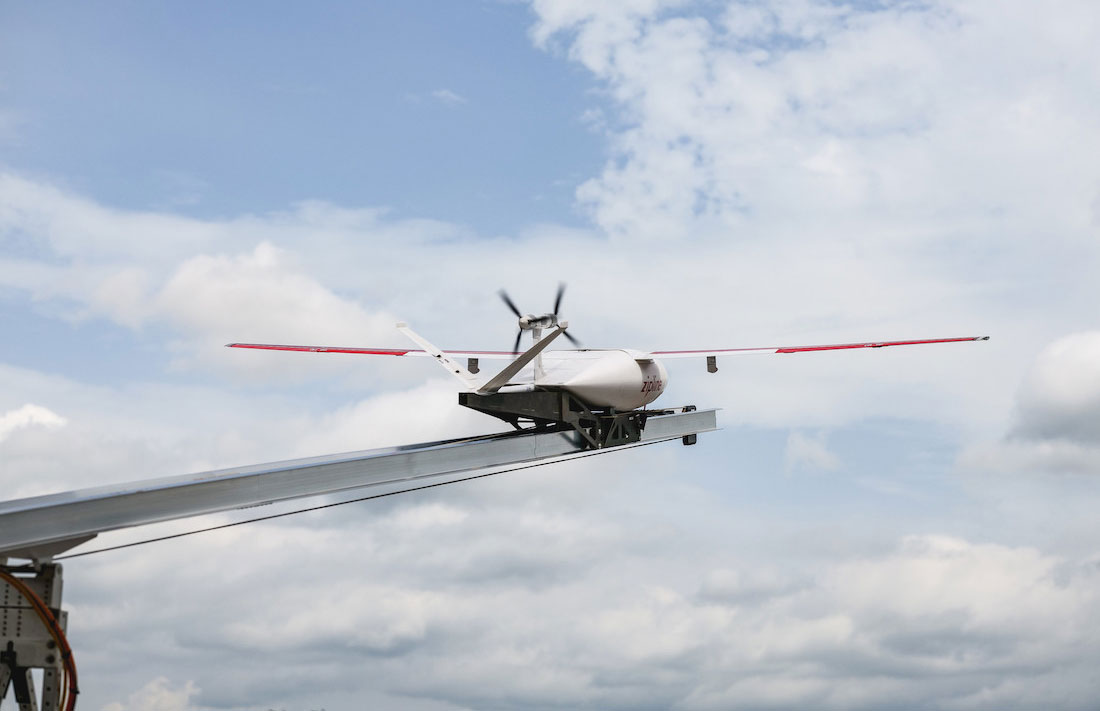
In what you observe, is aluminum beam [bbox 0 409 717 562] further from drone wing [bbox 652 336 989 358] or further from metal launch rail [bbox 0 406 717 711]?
drone wing [bbox 652 336 989 358]

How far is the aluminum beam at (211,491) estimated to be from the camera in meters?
9.45

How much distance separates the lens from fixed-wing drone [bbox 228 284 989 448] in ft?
48.8

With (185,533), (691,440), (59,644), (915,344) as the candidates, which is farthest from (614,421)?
(59,644)

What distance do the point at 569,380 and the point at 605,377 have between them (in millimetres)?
802

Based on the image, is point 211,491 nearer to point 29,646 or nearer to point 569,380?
point 29,646

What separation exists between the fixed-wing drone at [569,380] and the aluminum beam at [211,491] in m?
1.11

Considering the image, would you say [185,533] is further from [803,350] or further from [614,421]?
[803,350]

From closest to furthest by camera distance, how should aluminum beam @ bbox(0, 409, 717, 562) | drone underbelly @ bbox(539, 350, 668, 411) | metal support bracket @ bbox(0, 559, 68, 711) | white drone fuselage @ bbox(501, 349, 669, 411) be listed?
1. aluminum beam @ bbox(0, 409, 717, 562)
2. metal support bracket @ bbox(0, 559, 68, 711)
3. white drone fuselage @ bbox(501, 349, 669, 411)
4. drone underbelly @ bbox(539, 350, 668, 411)

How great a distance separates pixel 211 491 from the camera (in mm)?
→ 10445

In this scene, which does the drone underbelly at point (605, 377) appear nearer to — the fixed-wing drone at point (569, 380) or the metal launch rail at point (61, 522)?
the fixed-wing drone at point (569, 380)

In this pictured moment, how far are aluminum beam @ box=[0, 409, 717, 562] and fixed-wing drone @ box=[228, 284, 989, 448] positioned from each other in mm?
1115

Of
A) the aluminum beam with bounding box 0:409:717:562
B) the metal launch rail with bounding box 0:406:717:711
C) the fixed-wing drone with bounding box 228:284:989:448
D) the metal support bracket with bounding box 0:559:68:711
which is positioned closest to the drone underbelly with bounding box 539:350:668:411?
the fixed-wing drone with bounding box 228:284:989:448

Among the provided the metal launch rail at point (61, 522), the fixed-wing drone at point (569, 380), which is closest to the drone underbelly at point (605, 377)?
the fixed-wing drone at point (569, 380)

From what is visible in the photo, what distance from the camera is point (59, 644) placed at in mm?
9859
